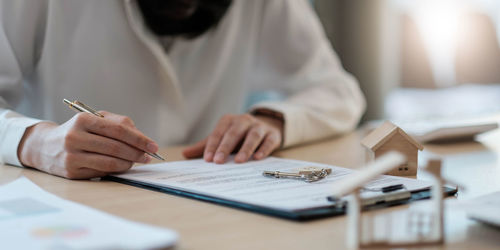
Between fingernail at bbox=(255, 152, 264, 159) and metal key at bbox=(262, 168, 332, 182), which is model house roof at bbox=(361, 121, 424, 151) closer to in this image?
metal key at bbox=(262, 168, 332, 182)

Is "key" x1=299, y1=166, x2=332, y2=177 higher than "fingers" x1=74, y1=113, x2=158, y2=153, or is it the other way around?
"fingers" x1=74, y1=113, x2=158, y2=153

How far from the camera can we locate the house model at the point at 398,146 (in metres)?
0.95

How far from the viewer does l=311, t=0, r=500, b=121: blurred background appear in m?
4.23

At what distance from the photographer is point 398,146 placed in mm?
967

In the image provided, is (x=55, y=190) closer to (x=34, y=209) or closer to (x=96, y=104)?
(x=34, y=209)

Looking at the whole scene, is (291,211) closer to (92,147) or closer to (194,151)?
(92,147)

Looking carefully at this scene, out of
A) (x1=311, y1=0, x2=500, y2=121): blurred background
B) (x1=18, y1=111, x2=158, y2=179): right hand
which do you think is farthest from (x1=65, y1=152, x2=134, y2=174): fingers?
(x1=311, y1=0, x2=500, y2=121): blurred background

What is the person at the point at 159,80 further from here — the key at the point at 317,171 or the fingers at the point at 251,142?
the key at the point at 317,171

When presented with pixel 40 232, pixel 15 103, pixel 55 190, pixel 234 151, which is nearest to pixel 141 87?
pixel 15 103

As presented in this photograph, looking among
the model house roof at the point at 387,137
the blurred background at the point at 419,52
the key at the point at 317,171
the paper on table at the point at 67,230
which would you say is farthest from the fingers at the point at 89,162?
the blurred background at the point at 419,52

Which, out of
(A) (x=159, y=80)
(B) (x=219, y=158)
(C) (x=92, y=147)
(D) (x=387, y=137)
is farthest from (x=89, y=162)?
(A) (x=159, y=80)

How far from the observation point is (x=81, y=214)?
24.0 inches

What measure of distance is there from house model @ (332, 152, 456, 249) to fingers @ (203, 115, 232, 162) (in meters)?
0.55

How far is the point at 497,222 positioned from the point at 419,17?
3.98m
